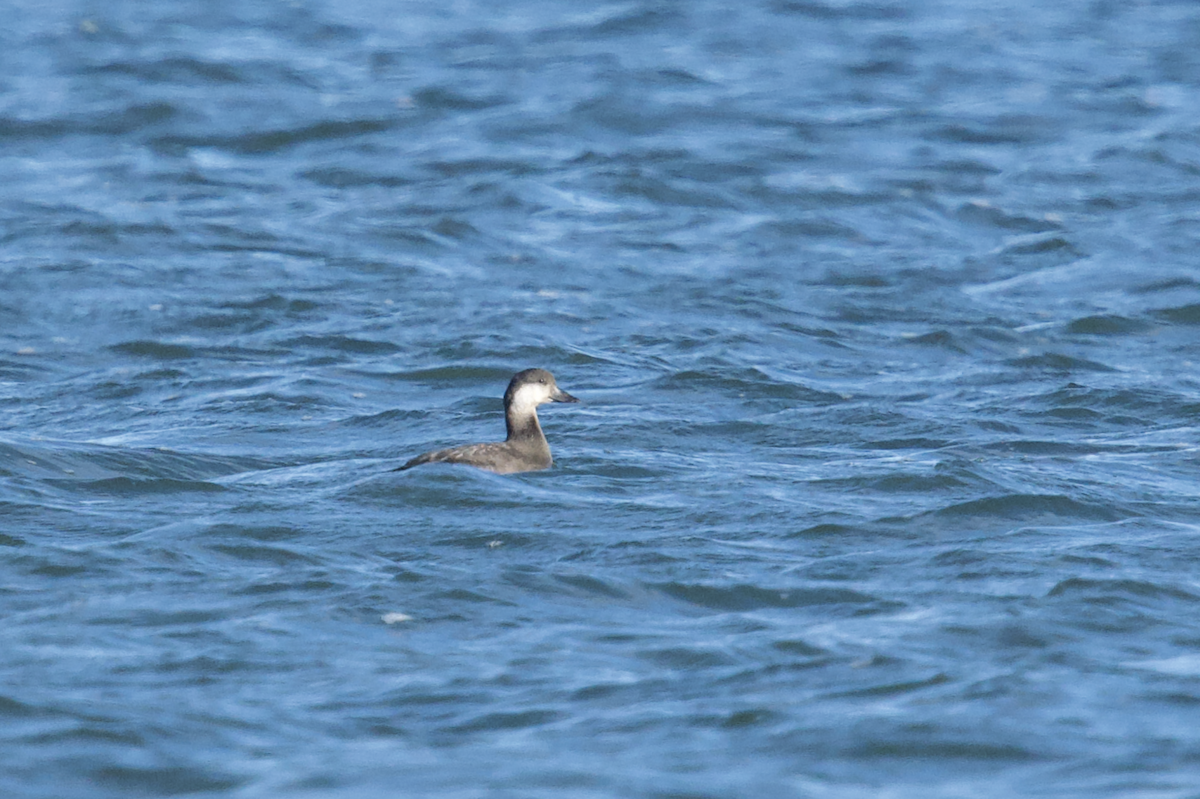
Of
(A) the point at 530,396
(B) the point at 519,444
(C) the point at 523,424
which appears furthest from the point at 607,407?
(B) the point at 519,444

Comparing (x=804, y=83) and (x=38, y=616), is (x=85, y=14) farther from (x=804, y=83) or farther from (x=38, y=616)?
(x=38, y=616)

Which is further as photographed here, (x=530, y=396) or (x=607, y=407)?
(x=607, y=407)

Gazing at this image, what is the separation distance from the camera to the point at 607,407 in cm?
1206

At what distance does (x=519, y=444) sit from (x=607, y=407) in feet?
5.56

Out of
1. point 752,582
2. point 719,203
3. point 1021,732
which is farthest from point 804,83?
point 1021,732

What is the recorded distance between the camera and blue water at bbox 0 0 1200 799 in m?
6.92

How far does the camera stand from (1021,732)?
6.86 meters

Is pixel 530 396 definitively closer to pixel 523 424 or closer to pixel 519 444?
pixel 523 424


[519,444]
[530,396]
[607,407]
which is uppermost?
[530,396]

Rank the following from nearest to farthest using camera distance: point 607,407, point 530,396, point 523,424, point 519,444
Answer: point 519,444 → point 523,424 → point 530,396 → point 607,407

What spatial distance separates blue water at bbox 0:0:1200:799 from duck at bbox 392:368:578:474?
0.14 metres

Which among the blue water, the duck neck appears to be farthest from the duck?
the blue water

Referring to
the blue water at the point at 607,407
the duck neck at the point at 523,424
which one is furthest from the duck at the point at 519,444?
the blue water at the point at 607,407

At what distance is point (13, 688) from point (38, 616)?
82cm
